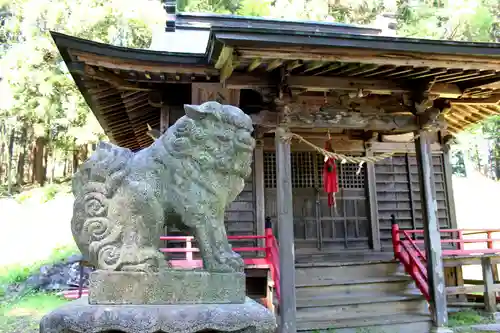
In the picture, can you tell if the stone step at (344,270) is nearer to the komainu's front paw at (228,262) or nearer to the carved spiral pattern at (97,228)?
the komainu's front paw at (228,262)

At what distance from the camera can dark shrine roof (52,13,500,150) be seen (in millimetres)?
5039

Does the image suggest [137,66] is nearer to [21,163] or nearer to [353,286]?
[353,286]

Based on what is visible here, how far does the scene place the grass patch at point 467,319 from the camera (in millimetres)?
7091

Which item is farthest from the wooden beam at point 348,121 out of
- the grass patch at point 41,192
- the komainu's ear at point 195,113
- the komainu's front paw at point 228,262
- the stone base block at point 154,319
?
the grass patch at point 41,192

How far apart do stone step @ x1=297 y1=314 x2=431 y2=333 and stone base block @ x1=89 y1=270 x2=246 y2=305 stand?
369cm

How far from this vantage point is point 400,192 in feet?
30.2

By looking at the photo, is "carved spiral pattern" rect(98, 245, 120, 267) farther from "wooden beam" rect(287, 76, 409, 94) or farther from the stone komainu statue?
"wooden beam" rect(287, 76, 409, 94)

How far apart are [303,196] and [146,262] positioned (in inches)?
246

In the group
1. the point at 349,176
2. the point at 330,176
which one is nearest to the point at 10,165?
the point at 349,176

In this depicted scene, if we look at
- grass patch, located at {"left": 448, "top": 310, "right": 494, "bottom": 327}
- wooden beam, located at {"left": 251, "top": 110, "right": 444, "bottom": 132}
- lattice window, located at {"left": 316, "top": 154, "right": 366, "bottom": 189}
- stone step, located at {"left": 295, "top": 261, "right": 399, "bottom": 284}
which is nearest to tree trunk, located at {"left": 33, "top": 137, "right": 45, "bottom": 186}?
lattice window, located at {"left": 316, "top": 154, "right": 366, "bottom": 189}

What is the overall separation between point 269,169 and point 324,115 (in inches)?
97.6

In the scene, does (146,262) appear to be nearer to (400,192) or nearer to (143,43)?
(400,192)

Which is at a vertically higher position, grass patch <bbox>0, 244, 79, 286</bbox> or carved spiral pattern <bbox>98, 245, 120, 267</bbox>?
carved spiral pattern <bbox>98, 245, 120, 267</bbox>

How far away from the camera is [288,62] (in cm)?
544
